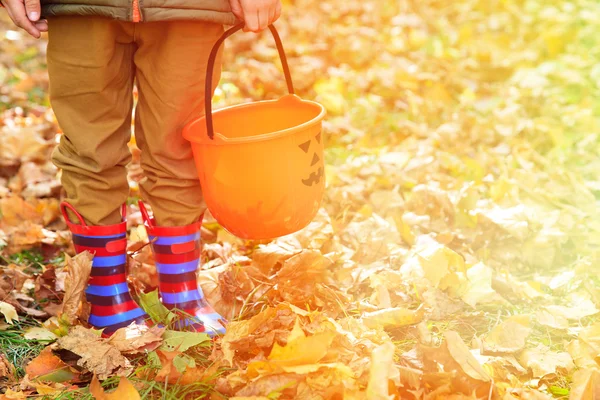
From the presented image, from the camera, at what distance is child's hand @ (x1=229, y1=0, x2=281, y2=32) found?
1.50 meters

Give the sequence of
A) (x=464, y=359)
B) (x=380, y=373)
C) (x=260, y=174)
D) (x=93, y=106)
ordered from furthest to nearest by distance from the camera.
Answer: (x=93, y=106) → (x=260, y=174) → (x=464, y=359) → (x=380, y=373)

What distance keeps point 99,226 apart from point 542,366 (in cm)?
113

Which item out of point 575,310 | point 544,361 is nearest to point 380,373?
point 544,361

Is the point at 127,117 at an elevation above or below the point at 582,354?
above

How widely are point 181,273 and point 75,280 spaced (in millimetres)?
268

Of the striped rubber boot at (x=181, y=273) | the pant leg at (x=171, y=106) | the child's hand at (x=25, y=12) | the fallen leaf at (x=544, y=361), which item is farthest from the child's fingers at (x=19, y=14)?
the fallen leaf at (x=544, y=361)

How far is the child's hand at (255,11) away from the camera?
150 centimetres

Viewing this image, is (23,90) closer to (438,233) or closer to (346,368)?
(438,233)

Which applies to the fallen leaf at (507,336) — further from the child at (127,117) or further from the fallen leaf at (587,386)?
the child at (127,117)

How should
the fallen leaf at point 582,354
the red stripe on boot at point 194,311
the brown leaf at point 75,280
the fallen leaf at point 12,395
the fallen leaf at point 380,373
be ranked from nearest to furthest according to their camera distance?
the fallen leaf at point 380,373, the fallen leaf at point 12,395, the fallen leaf at point 582,354, the brown leaf at point 75,280, the red stripe on boot at point 194,311

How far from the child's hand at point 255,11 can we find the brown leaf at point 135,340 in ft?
2.52

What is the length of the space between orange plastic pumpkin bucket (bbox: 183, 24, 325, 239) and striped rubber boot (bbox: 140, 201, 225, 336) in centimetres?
17

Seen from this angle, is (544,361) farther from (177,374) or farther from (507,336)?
(177,374)

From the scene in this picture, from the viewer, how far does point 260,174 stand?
1494 mm
